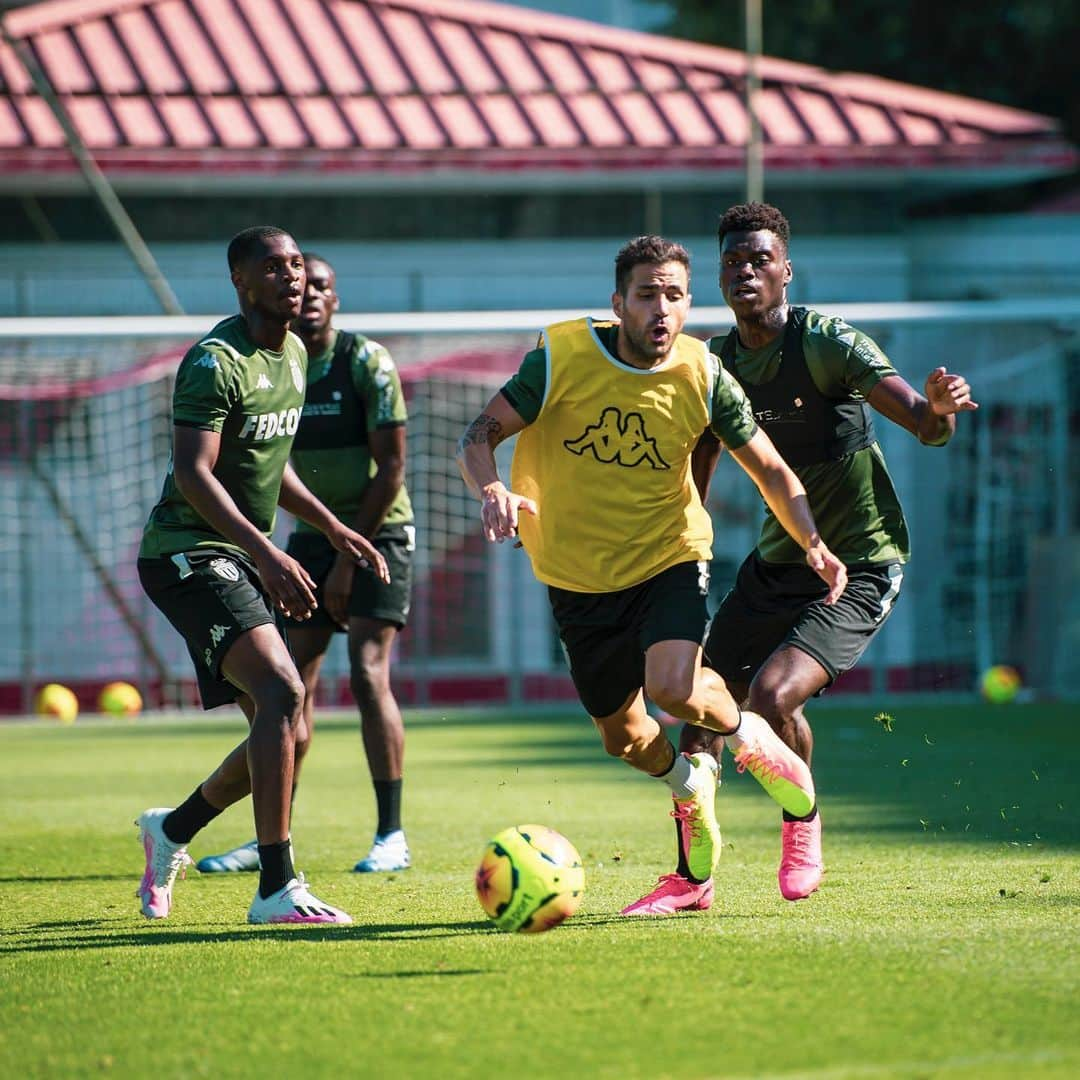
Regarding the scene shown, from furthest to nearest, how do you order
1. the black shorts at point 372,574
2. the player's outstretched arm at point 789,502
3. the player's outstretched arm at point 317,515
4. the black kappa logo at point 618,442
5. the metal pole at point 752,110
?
the metal pole at point 752,110
the black shorts at point 372,574
the player's outstretched arm at point 317,515
the black kappa logo at point 618,442
the player's outstretched arm at point 789,502

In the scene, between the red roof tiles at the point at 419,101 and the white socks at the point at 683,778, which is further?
the red roof tiles at the point at 419,101

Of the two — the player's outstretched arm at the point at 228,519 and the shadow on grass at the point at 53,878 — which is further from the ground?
the player's outstretched arm at the point at 228,519

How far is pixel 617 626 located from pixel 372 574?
208 centimetres

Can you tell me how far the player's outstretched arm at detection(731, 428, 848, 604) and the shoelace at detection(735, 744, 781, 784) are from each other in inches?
22.2

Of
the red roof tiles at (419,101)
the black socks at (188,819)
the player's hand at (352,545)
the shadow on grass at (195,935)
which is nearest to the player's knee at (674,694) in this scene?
the shadow on grass at (195,935)

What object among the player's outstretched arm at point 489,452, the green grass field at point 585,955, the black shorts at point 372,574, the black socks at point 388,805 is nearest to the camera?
the green grass field at point 585,955

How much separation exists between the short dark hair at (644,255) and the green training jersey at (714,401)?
10.2 inches

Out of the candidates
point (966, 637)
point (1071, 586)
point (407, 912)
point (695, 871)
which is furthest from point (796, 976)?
point (966, 637)

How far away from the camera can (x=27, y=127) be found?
2123 centimetres

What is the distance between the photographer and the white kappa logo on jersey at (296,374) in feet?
22.7

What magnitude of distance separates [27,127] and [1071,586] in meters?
12.1

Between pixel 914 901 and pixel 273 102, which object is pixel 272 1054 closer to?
pixel 914 901

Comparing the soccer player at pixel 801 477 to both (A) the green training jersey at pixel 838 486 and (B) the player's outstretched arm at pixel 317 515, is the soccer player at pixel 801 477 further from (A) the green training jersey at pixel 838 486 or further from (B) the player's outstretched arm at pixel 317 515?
(B) the player's outstretched arm at pixel 317 515

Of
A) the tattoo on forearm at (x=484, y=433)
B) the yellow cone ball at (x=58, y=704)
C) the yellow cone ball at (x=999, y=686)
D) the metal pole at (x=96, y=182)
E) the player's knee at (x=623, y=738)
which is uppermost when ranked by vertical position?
the metal pole at (x=96, y=182)
